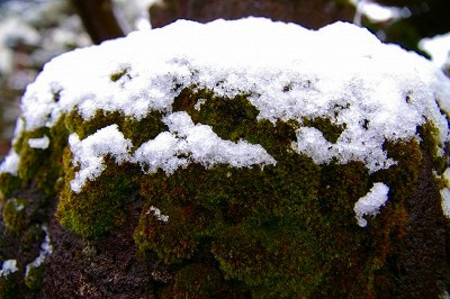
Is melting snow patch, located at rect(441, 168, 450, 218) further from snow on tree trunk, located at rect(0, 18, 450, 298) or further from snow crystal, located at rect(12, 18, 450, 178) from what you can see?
snow crystal, located at rect(12, 18, 450, 178)

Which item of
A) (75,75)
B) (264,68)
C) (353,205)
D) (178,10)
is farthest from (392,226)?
(178,10)

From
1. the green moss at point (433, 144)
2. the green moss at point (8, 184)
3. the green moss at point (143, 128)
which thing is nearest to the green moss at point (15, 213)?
the green moss at point (8, 184)

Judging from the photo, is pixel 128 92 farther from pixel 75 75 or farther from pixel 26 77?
pixel 26 77

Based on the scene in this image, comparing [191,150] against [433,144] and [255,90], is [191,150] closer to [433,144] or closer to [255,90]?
[255,90]

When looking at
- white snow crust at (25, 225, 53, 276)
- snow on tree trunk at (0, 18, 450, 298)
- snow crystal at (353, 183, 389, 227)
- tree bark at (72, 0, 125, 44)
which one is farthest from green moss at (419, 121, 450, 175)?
tree bark at (72, 0, 125, 44)

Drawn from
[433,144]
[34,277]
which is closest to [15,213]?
[34,277]

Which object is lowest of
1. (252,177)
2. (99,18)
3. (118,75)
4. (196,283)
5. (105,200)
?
(99,18)

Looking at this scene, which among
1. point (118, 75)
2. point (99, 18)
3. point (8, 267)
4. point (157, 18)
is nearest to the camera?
point (118, 75)

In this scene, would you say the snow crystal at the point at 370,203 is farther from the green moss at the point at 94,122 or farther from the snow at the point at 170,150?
the green moss at the point at 94,122
